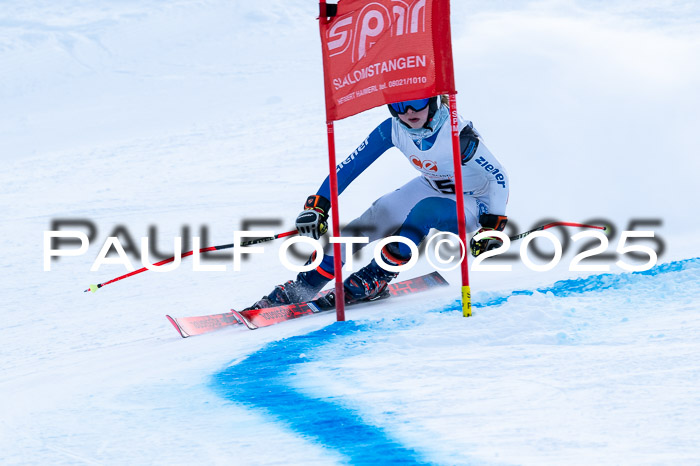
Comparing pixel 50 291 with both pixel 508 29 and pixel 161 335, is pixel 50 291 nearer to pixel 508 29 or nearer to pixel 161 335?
pixel 161 335

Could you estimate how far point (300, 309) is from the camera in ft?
16.8

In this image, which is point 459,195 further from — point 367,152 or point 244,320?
point 244,320

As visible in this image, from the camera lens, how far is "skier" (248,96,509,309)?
4.74m

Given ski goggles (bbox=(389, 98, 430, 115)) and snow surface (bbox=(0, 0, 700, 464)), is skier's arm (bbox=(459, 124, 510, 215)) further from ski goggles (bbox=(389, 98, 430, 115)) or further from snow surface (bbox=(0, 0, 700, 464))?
snow surface (bbox=(0, 0, 700, 464))

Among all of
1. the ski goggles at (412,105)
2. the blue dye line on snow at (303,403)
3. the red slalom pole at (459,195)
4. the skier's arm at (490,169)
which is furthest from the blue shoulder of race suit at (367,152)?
the blue dye line on snow at (303,403)

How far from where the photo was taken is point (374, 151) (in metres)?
5.00

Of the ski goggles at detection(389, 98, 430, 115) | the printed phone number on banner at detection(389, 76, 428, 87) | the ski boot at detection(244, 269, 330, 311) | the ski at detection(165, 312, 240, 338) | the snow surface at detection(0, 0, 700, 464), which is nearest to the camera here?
the snow surface at detection(0, 0, 700, 464)

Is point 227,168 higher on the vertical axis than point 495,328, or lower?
higher

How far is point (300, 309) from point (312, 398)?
200 centimetres

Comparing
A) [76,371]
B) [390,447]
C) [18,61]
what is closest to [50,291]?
[76,371]

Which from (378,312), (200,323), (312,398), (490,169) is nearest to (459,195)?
(490,169)

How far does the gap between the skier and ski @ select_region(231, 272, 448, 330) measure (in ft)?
0.39

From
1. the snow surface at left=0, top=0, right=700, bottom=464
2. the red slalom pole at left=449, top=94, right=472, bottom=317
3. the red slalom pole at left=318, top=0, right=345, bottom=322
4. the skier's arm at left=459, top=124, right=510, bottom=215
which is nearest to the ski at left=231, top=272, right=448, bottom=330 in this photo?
the snow surface at left=0, top=0, right=700, bottom=464

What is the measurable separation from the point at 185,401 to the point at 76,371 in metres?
1.01
